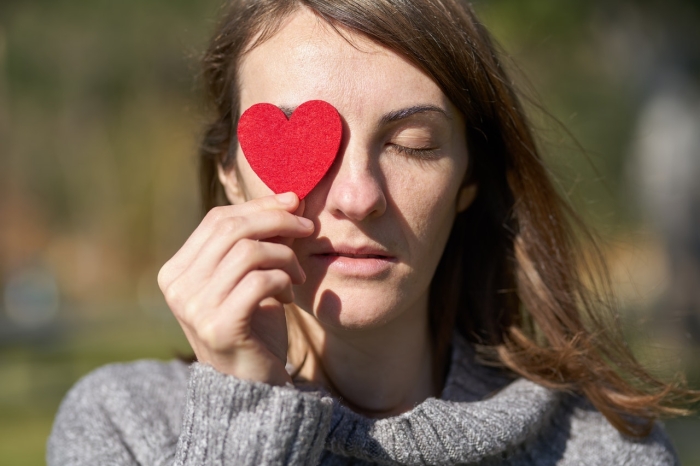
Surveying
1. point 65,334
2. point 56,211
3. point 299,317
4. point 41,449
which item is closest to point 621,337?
point 299,317

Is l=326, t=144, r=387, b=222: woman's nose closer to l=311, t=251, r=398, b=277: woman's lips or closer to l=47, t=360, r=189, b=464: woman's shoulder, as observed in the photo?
l=311, t=251, r=398, b=277: woman's lips

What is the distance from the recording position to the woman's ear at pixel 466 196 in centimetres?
261

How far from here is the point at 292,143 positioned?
85.1 inches

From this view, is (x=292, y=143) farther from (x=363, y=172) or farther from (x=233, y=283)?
(x=233, y=283)

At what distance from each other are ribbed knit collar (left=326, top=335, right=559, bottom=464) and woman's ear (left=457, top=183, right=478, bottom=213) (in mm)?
640

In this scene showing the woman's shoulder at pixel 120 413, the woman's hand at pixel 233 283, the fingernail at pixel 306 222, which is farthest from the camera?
the woman's shoulder at pixel 120 413

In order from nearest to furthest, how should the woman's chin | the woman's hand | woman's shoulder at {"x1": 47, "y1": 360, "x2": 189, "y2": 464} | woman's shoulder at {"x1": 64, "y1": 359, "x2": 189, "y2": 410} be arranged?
the woman's hand → the woman's chin → woman's shoulder at {"x1": 47, "y1": 360, "x2": 189, "y2": 464} → woman's shoulder at {"x1": 64, "y1": 359, "x2": 189, "y2": 410}

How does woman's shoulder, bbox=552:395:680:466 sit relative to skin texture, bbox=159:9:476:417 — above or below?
below

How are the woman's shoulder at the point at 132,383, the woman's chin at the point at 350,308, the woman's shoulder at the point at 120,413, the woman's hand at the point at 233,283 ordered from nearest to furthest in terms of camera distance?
1. the woman's hand at the point at 233,283
2. the woman's chin at the point at 350,308
3. the woman's shoulder at the point at 120,413
4. the woman's shoulder at the point at 132,383

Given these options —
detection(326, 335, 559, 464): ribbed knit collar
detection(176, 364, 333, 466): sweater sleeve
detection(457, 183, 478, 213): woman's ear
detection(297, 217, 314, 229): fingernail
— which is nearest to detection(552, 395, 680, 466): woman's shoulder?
detection(326, 335, 559, 464): ribbed knit collar

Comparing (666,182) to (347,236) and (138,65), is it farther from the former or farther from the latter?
(138,65)

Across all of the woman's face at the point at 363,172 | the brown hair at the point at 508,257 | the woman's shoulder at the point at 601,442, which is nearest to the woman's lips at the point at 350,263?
the woman's face at the point at 363,172

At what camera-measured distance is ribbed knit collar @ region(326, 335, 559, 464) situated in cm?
221

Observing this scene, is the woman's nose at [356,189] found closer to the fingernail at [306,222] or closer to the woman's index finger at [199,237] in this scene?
the fingernail at [306,222]
